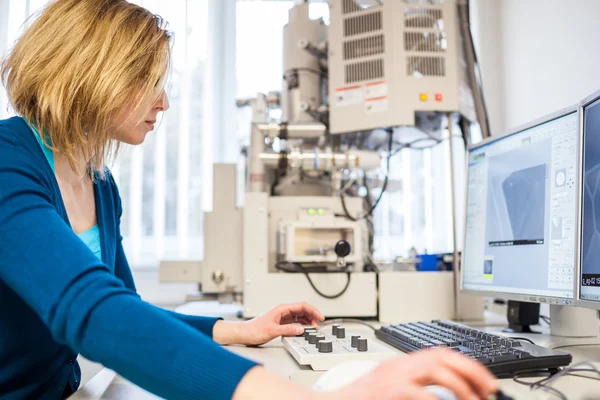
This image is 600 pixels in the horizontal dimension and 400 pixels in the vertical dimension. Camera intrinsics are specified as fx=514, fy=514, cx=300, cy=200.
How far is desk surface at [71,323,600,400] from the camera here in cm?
61

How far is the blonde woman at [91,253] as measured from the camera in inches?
18.1

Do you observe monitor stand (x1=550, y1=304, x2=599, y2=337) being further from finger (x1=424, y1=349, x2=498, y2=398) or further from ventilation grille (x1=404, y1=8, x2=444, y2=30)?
ventilation grille (x1=404, y1=8, x2=444, y2=30)

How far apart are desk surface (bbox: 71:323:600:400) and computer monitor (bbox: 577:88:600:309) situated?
113mm

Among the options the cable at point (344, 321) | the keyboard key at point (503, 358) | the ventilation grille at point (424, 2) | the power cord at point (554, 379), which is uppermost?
the ventilation grille at point (424, 2)

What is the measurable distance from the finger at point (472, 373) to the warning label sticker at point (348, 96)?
1.30m

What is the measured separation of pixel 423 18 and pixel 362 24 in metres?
0.20

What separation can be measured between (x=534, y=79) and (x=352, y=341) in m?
1.37

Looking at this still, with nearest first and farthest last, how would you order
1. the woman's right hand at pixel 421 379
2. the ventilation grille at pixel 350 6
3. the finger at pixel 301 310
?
the woman's right hand at pixel 421 379 < the finger at pixel 301 310 < the ventilation grille at pixel 350 6

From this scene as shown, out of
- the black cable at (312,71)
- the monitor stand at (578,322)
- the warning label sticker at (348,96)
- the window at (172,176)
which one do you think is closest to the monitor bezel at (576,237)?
the monitor stand at (578,322)

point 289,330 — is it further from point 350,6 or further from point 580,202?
point 350,6

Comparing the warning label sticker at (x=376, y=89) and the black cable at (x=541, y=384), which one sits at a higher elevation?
the warning label sticker at (x=376, y=89)

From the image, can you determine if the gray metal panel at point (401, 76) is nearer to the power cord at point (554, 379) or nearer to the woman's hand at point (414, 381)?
the power cord at point (554, 379)

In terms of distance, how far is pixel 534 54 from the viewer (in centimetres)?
182

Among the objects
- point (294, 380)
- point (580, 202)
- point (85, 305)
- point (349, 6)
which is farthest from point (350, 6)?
point (85, 305)
